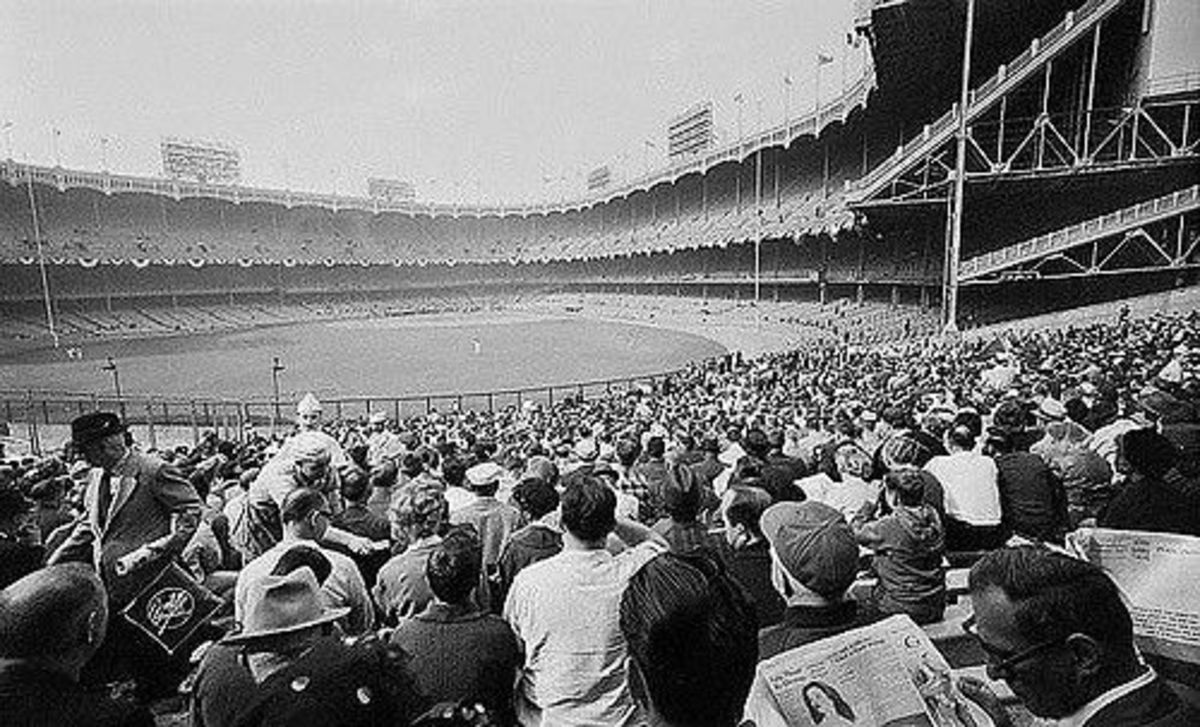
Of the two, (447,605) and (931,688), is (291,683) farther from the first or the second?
(931,688)

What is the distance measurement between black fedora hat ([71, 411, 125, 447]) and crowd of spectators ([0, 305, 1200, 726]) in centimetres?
2

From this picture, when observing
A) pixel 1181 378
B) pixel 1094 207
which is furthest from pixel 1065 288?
pixel 1181 378

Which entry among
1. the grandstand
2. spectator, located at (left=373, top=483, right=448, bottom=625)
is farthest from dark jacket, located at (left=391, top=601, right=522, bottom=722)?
the grandstand

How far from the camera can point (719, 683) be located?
1356 mm

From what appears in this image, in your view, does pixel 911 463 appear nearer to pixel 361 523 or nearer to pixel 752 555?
pixel 752 555

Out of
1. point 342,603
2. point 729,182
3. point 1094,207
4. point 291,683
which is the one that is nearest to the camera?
point 291,683

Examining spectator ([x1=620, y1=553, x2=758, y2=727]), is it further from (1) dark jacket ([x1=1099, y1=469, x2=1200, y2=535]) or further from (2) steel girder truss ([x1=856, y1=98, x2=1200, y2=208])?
(2) steel girder truss ([x1=856, y1=98, x2=1200, y2=208])

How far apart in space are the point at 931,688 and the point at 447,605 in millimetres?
1671

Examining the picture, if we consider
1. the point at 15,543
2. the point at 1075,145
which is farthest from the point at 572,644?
the point at 1075,145

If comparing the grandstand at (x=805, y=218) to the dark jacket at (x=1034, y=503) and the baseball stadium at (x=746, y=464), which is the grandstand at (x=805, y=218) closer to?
the baseball stadium at (x=746, y=464)

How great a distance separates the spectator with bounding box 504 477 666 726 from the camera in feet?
8.86

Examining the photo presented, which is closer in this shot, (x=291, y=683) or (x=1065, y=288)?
(x=291, y=683)

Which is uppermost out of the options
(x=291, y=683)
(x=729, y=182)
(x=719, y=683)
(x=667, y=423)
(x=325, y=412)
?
(x=729, y=182)

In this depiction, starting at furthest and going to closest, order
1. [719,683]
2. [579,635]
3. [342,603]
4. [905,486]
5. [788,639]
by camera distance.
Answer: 1. [905,486]
2. [342,603]
3. [579,635]
4. [788,639]
5. [719,683]
